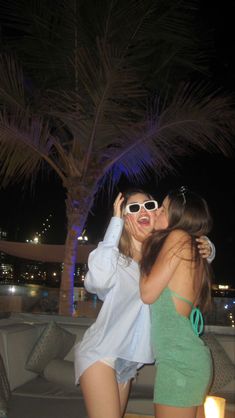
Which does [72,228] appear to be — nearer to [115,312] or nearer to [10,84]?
[10,84]

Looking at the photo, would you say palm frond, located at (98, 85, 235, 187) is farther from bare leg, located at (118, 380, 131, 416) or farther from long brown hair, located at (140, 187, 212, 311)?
bare leg, located at (118, 380, 131, 416)

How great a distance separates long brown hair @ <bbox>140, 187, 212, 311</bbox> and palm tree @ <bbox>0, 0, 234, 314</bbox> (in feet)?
10.6

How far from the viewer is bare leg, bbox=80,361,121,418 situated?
5.73ft

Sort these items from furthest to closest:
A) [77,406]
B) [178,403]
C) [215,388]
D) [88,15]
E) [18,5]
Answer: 1. [18,5]
2. [88,15]
3. [215,388]
4. [77,406]
5. [178,403]

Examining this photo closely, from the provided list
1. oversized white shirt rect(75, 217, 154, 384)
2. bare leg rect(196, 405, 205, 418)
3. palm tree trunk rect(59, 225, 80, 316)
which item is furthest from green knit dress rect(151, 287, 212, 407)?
palm tree trunk rect(59, 225, 80, 316)

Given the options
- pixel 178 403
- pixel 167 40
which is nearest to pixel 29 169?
pixel 167 40

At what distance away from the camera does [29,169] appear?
18.7ft

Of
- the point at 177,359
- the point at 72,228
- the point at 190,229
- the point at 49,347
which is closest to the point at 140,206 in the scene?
the point at 190,229

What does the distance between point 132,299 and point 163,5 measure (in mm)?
4280

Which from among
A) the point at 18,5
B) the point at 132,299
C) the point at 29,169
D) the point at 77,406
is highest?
the point at 18,5

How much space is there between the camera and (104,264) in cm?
178

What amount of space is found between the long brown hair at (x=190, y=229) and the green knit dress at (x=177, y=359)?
0.14m

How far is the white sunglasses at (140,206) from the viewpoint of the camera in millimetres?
2047

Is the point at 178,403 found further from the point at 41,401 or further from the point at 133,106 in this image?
the point at 133,106
